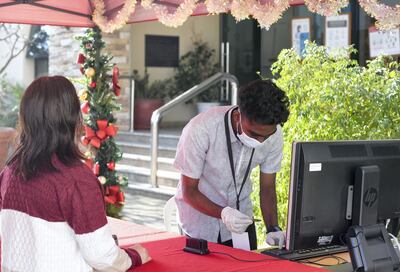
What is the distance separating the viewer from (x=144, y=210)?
7660 mm

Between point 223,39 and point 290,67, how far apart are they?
22.1 feet

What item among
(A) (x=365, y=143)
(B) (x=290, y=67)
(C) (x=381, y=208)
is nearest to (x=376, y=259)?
Answer: (C) (x=381, y=208)

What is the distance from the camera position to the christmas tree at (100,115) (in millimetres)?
6344

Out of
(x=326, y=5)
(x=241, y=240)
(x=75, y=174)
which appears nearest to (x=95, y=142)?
(x=326, y=5)


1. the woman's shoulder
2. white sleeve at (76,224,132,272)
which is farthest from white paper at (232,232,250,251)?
the woman's shoulder

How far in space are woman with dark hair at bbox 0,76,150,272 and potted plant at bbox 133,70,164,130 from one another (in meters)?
8.84

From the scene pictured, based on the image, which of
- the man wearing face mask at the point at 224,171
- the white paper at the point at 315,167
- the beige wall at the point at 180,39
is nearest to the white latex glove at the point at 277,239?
the man wearing face mask at the point at 224,171

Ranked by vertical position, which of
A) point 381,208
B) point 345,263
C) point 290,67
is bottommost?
point 345,263

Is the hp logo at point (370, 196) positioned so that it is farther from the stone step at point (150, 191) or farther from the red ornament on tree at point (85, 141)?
the stone step at point (150, 191)

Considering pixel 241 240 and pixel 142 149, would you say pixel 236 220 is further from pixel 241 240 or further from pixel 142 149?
pixel 142 149

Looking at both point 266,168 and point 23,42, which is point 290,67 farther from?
point 23,42

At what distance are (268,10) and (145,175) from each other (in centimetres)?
491

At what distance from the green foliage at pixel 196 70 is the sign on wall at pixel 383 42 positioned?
132 inches

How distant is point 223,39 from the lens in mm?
11797
